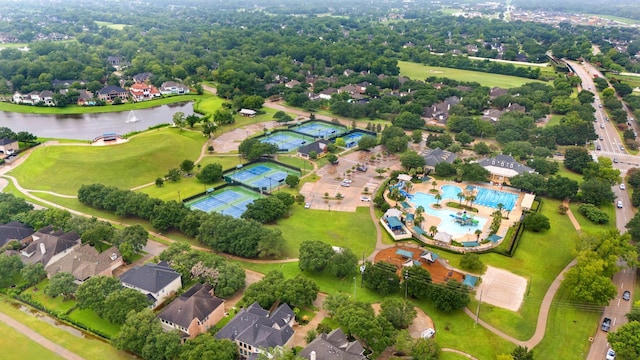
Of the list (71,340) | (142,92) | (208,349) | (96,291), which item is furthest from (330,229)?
(142,92)

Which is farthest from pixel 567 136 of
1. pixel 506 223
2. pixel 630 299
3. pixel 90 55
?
pixel 90 55

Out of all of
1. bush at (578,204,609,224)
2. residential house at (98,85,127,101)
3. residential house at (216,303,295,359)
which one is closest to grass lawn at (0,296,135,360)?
residential house at (216,303,295,359)

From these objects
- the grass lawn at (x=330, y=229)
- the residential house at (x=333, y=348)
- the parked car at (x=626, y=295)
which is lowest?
the grass lawn at (x=330, y=229)

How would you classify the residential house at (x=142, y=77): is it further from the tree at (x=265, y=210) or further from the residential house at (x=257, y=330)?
the residential house at (x=257, y=330)

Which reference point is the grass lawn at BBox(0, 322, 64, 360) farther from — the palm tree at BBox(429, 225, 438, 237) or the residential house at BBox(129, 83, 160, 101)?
the residential house at BBox(129, 83, 160, 101)

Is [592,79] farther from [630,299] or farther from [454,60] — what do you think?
[630,299]

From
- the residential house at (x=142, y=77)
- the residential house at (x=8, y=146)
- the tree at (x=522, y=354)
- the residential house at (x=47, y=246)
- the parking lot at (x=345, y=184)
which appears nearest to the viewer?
the tree at (x=522, y=354)

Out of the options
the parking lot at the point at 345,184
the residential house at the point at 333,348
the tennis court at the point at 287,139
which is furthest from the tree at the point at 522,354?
the tennis court at the point at 287,139
